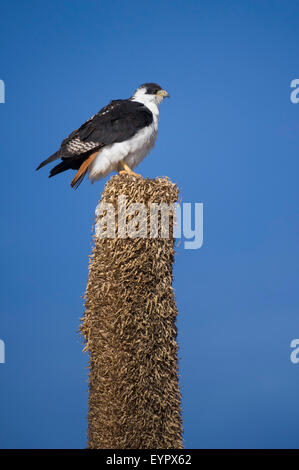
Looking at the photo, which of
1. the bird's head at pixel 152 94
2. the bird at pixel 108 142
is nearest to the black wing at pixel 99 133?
the bird at pixel 108 142

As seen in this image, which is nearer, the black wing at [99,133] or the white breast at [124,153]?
the black wing at [99,133]

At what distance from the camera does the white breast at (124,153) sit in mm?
6262

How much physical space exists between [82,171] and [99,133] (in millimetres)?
454

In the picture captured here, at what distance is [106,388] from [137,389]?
0.32 meters

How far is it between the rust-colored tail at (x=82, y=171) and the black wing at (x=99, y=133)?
4 centimetres

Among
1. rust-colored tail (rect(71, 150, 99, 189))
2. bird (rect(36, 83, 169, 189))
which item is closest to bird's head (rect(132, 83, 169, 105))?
bird (rect(36, 83, 169, 189))

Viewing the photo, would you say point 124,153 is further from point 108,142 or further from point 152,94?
point 152,94

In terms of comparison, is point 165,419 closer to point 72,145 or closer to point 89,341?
point 89,341

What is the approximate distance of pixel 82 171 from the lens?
6.30 meters

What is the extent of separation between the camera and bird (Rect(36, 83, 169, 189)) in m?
6.19

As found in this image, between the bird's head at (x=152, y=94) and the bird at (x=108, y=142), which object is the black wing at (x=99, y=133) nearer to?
the bird at (x=108, y=142)

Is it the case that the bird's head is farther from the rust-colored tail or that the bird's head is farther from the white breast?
the rust-colored tail
